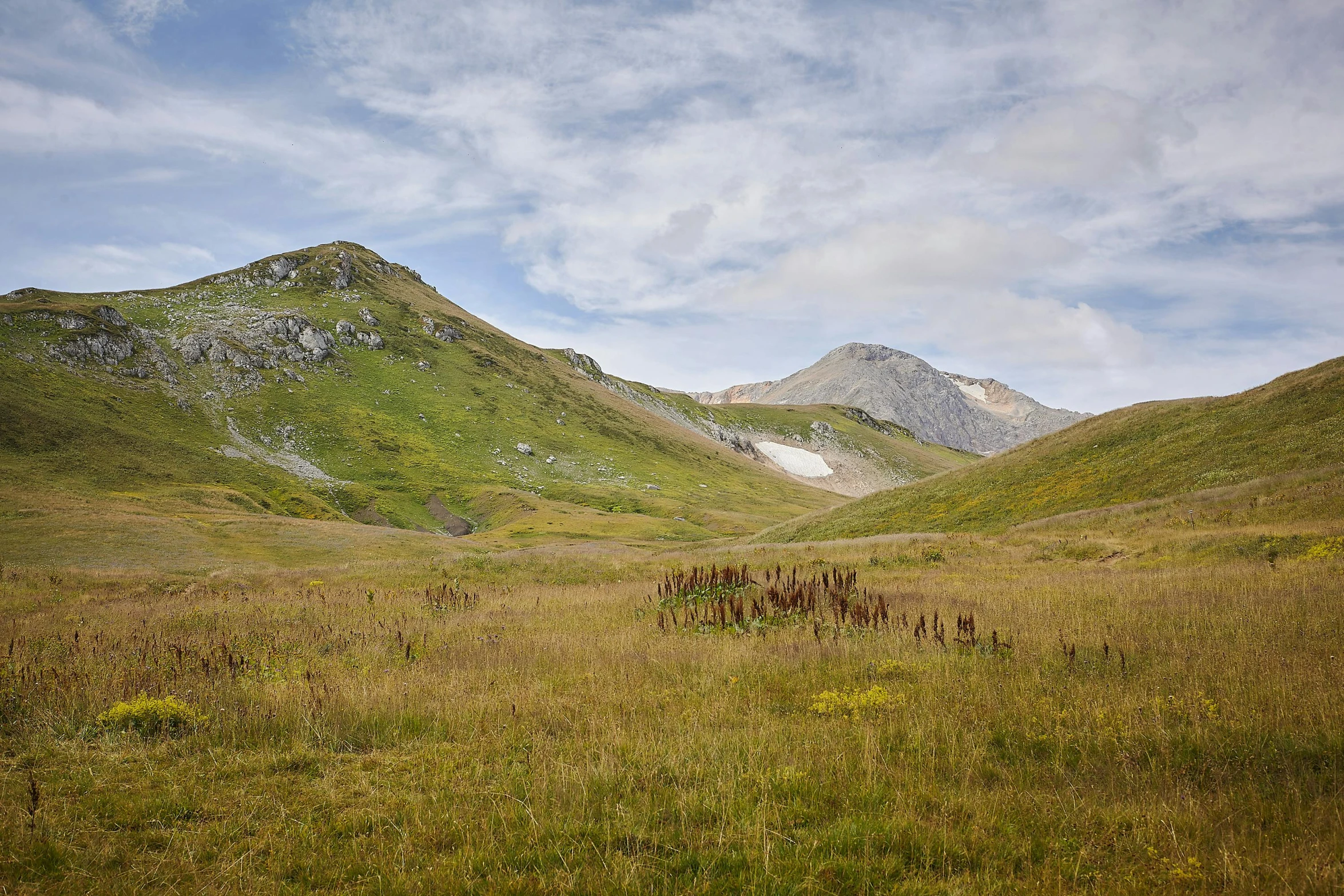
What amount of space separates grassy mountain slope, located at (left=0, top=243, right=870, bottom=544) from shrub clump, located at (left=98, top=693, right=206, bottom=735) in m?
55.7

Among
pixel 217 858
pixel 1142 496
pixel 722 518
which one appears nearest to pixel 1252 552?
pixel 1142 496

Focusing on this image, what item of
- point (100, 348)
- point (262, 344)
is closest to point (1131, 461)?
point (100, 348)

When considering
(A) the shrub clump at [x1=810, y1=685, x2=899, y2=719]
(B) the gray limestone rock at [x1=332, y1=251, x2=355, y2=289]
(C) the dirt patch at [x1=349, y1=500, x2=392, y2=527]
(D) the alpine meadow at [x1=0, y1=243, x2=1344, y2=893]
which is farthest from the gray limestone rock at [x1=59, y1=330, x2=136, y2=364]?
(A) the shrub clump at [x1=810, y1=685, x2=899, y2=719]

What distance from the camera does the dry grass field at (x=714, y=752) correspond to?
4.32m

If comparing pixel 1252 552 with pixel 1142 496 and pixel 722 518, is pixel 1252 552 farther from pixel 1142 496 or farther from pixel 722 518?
pixel 722 518

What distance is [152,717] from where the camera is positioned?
728cm

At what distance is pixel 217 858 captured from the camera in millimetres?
4625

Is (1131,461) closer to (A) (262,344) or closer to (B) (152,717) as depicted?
(B) (152,717)

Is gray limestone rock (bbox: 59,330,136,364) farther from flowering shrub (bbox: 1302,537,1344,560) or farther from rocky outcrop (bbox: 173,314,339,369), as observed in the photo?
flowering shrub (bbox: 1302,537,1344,560)

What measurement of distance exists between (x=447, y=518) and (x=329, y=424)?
129 feet

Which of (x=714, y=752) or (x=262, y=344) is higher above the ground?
(x=262, y=344)

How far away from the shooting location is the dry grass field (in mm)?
4324

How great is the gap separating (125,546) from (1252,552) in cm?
5434

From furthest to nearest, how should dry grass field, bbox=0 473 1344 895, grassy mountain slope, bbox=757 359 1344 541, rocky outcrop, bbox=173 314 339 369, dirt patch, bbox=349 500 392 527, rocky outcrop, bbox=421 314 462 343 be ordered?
1. rocky outcrop, bbox=421 314 462 343
2. rocky outcrop, bbox=173 314 339 369
3. dirt patch, bbox=349 500 392 527
4. grassy mountain slope, bbox=757 359 1344 541
5. dry grass field, bbox=0 473 1344 895
